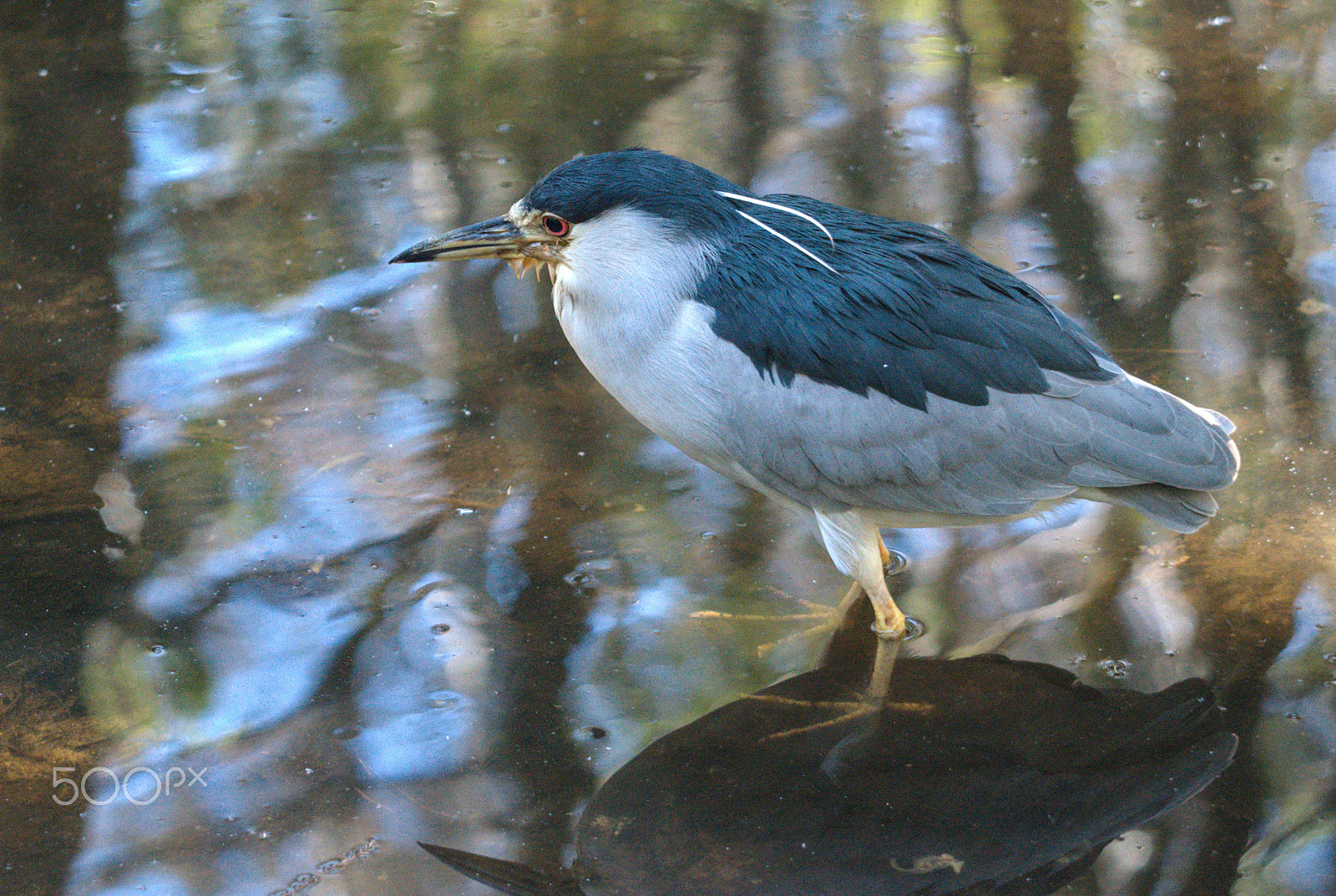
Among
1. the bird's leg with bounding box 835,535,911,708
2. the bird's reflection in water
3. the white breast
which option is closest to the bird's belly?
the white breast

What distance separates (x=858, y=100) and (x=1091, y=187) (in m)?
1.26

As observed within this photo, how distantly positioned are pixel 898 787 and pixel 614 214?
1.53 metres

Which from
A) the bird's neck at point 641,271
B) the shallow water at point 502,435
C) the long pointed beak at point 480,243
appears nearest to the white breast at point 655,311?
the bird's neck at point 641,271

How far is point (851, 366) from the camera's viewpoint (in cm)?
294

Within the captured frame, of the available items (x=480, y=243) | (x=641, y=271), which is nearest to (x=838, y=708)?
(x=641, y=271)

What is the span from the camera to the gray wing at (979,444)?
2.97 meters

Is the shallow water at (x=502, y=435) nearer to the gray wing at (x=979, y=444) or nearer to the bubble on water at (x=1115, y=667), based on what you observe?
the bubble on water at (x=1115, y=667)

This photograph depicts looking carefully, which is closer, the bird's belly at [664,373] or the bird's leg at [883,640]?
the bird's belly at [664,373]

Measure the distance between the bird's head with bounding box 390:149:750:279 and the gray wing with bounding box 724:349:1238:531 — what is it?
0.40 meters

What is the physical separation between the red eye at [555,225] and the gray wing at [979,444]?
58 cm

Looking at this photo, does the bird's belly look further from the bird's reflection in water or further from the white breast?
the bird's reflection in water

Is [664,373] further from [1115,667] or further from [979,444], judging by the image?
[1115,667]

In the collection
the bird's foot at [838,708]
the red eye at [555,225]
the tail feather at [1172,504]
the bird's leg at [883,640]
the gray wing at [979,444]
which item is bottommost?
the bird's foot at [838,708]

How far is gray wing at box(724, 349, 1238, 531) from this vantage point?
297cm
